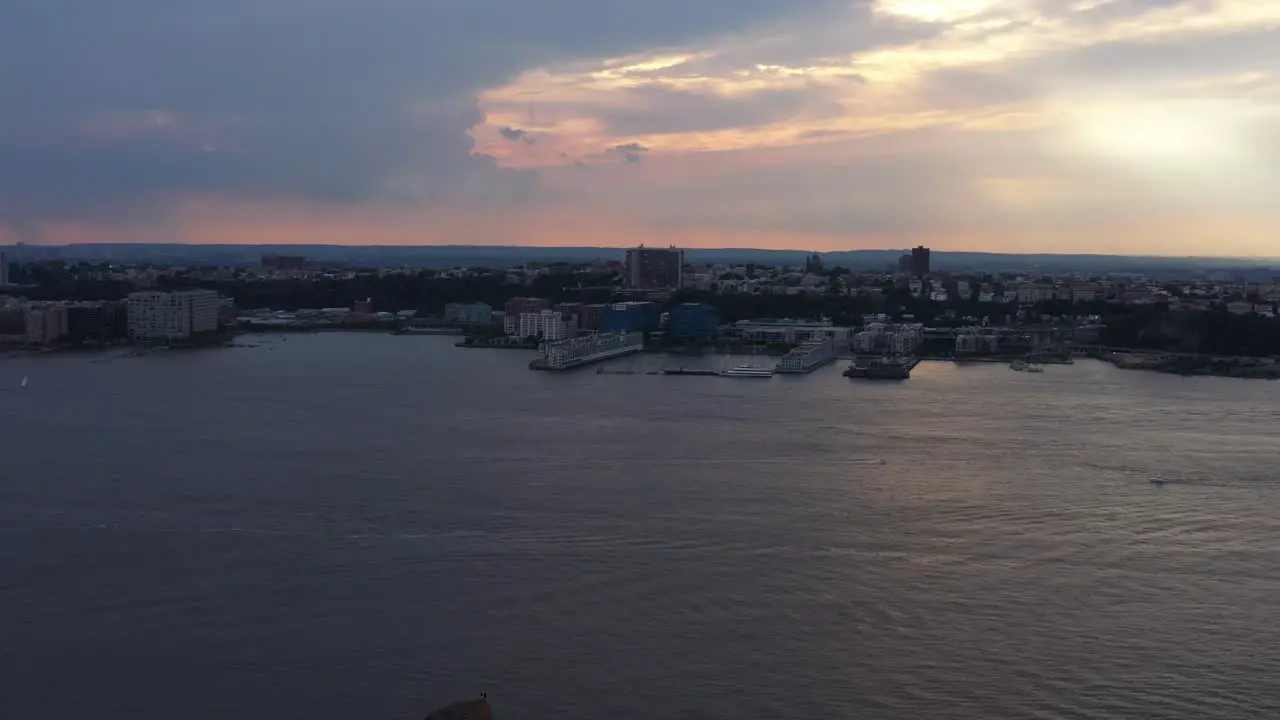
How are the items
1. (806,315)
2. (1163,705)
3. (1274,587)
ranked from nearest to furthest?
1. (1163,705)
2. (1274,587)
3. (806,315)

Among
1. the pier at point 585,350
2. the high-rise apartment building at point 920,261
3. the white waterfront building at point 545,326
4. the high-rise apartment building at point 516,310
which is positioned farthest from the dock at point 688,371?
the high-rise apartment building at point 920,261

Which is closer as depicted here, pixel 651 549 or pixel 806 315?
pixel 651 549

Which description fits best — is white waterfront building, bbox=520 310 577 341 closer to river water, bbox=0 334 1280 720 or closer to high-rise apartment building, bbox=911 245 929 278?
river water, bbox=0 334 1280 720

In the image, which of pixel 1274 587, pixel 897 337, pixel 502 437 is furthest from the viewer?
pixel 897 337

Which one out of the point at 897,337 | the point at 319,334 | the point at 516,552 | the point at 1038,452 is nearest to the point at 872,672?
the point at 516,552

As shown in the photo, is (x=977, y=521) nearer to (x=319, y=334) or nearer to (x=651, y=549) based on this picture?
(x=651, y=549)
